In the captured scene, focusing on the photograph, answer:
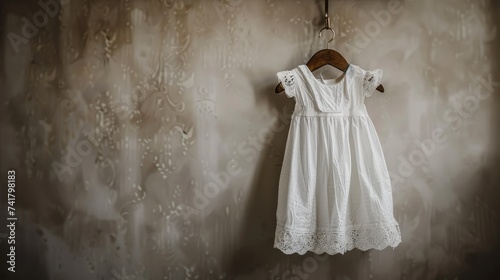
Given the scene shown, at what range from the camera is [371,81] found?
145cm

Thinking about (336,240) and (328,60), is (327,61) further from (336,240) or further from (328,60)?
(336,240)

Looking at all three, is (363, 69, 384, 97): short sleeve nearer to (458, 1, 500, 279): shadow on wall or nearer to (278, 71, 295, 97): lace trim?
(278, 71, 295, 97): lace trim

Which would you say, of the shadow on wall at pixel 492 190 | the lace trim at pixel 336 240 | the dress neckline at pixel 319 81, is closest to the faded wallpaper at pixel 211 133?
the shadow on wall at pixel 492 190

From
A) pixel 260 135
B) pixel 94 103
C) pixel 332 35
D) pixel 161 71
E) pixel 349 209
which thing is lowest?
pixel 349 209

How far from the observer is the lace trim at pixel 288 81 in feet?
4.79

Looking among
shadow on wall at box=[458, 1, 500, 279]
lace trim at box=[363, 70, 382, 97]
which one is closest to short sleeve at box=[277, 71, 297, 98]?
lace trim at box=[363, 70, 382, 97]

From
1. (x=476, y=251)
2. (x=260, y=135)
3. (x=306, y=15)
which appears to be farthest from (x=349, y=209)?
(x=306, y=15)

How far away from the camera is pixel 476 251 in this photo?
159 cm

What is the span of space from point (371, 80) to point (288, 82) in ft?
1.17

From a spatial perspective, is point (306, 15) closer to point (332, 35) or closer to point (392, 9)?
point (332, 35)

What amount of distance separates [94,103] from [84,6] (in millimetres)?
474

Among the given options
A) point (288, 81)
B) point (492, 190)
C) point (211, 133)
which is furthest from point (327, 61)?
point (492, 190)

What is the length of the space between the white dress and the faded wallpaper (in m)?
0.14

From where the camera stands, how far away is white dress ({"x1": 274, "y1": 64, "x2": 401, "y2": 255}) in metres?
1.38
